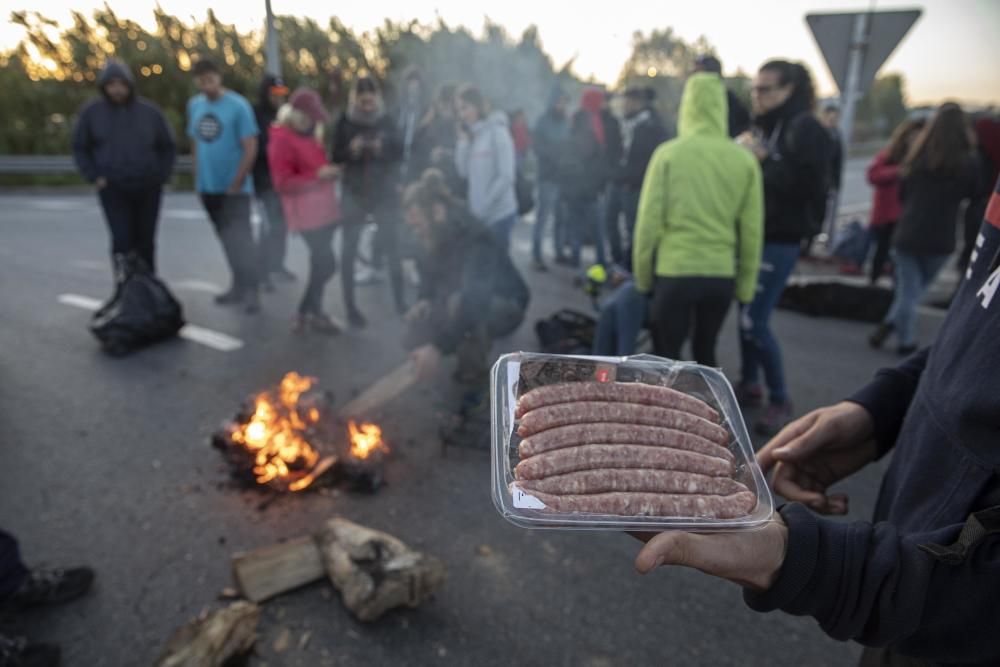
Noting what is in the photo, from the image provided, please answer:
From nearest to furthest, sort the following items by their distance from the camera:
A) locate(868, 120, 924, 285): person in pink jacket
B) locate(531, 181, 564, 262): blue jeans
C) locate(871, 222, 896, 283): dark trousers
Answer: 1. locate(868, 120, 924, 285): person in pink jacket
2. locate(871, 222, 896, 283): dark trousers
3. locate(531, 181, 564, 262): blue jeans

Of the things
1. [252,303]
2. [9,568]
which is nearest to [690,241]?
[9,568]

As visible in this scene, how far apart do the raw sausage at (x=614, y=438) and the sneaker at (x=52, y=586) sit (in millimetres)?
2486

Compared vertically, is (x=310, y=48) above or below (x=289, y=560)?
above

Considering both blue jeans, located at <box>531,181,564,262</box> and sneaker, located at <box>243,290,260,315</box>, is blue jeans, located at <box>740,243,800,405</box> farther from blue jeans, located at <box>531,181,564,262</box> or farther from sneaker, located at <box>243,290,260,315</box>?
sneaker, located at <box>243,290,260,315</box>

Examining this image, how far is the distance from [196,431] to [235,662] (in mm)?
2171

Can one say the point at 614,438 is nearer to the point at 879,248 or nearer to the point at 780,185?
the point at 780,185

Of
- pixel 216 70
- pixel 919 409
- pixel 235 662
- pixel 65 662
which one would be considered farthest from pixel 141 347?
pixel 919 409

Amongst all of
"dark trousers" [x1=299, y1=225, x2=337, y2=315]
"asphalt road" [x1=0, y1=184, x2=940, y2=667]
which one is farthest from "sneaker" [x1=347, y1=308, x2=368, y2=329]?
"asphalt road" [x1=0, y1=184, x2=940, y2=667]

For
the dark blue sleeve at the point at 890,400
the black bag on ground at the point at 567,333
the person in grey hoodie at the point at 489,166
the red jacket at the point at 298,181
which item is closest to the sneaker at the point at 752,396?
the black bag on ground at the point at 567,333

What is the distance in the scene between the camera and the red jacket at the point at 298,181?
596cm

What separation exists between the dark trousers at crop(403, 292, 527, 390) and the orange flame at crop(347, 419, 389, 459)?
82 cm

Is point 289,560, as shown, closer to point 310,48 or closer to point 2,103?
point 310,48

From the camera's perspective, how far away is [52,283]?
25.1 ft

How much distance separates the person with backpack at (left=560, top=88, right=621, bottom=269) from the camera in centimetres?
803
